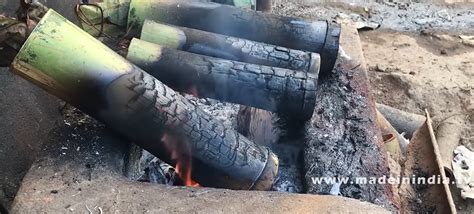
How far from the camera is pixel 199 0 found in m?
2.94

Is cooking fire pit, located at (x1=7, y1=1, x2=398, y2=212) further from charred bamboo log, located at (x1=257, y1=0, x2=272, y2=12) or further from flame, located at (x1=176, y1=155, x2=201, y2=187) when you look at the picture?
charred bamboo log, located at (x1=257, y1=0, x2=272, y2=12)

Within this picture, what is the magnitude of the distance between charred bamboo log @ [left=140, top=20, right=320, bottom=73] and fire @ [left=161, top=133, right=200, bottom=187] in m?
0.55

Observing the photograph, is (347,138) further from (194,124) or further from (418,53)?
(418,53)

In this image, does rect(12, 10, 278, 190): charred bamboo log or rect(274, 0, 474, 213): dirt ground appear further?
rect(274, 0, 474, 213): dirt ground

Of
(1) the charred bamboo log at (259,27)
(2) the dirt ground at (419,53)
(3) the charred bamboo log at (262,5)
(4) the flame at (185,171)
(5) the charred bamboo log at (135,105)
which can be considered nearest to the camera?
(5) the charred bamboo log at (135,105)

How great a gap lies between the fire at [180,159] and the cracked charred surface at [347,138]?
47 centimetres

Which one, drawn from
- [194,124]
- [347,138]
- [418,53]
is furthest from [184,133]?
[418,53]

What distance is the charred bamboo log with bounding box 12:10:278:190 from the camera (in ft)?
6.13

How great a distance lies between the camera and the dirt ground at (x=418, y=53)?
147 inches

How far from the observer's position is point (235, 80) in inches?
92.6

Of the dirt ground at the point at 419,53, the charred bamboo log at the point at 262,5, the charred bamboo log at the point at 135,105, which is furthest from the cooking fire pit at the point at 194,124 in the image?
the dirt ground at the point at 419,53

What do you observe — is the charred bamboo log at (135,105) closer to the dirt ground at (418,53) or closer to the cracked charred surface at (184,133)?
the cracked charred surface at (184,133)

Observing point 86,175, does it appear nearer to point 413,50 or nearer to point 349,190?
point 349,190

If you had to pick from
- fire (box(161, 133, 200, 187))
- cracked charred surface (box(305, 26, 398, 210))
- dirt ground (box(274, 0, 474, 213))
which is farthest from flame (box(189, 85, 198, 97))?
dirt ground (box(274, 0, 474, 213))
